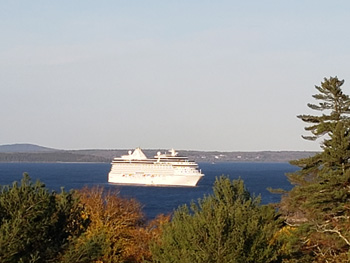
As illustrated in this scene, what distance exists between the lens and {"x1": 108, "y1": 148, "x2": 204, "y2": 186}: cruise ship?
97.6 m

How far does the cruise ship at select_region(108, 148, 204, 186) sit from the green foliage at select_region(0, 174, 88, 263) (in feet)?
269

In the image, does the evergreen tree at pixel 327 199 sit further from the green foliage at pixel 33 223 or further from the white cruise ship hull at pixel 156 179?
the white cruise ship hull at pixel 156 179

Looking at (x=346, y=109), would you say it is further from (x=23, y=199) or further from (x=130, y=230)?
(x=23, y=199)

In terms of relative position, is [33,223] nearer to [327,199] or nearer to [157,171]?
[327,199]

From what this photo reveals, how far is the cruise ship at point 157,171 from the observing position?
320 ft

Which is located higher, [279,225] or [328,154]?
[328,154]

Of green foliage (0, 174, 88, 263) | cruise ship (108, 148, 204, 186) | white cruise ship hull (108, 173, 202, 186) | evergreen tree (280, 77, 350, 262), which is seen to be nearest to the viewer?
green foliage (0, 174, 88, 263)

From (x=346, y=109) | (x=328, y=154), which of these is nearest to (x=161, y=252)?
(x=328, y=154)

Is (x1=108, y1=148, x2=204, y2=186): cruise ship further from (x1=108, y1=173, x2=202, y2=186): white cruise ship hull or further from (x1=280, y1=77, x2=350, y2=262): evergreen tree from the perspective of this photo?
(x1=280, y1=77, x2=350, y2=262): evergreen tree

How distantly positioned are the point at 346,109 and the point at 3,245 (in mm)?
12982

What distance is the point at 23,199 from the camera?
13805mm

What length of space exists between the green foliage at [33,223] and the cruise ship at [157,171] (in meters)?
82.0

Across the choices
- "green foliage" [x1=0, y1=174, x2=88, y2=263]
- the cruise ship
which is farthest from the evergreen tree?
the cruise ship

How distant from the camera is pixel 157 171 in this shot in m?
100
